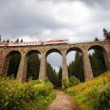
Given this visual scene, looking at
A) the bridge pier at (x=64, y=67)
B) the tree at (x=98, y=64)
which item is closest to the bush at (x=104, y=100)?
the bridge pier at (x=64, y=67)

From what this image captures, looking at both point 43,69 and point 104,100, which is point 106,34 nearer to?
point 43,69

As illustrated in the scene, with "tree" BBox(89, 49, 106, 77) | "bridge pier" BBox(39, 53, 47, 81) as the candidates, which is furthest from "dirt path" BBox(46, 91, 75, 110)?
"tree" BBox(89, 49, 106, 77)

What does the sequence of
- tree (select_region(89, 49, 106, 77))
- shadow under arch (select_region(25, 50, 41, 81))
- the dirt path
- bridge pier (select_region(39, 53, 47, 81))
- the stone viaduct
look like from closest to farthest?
the dirt path
bridge pier (select_region(39, 53, 47, 81))
the stone viaduct
tree (select_region(89, 49, 106, 77))
shadow under arch (select_region(25, 50, 41, 81))

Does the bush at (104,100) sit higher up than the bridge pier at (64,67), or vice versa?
the bridge pier at (64,67)

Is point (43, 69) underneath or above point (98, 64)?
underneath

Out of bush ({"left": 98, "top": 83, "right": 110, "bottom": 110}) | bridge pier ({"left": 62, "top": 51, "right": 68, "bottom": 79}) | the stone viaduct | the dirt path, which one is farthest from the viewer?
the stone viaduct

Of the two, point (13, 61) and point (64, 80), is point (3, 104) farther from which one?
point (13, 61)

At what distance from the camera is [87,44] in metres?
54.2

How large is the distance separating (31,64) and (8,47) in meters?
19.3

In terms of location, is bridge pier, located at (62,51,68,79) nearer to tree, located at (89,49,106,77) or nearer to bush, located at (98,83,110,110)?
tree, located at (89,49,106,77)

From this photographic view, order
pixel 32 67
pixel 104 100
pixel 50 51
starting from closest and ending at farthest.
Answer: pixel 104 100 → pixel 50 51 → pixel 32 67

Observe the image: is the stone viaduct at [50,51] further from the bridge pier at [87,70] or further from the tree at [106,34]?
the tree at [106,34]

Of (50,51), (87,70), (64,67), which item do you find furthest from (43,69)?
(87,70)

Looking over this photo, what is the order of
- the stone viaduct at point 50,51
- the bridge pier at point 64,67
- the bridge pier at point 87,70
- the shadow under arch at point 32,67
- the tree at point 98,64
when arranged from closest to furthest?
1. the bridge pier at point 87,70
2. the bridge pier at point 64,67
3. the stone viaduct at point 50,51
4. the tree at point 98,64
5. the shadow under arch at point 32,67
